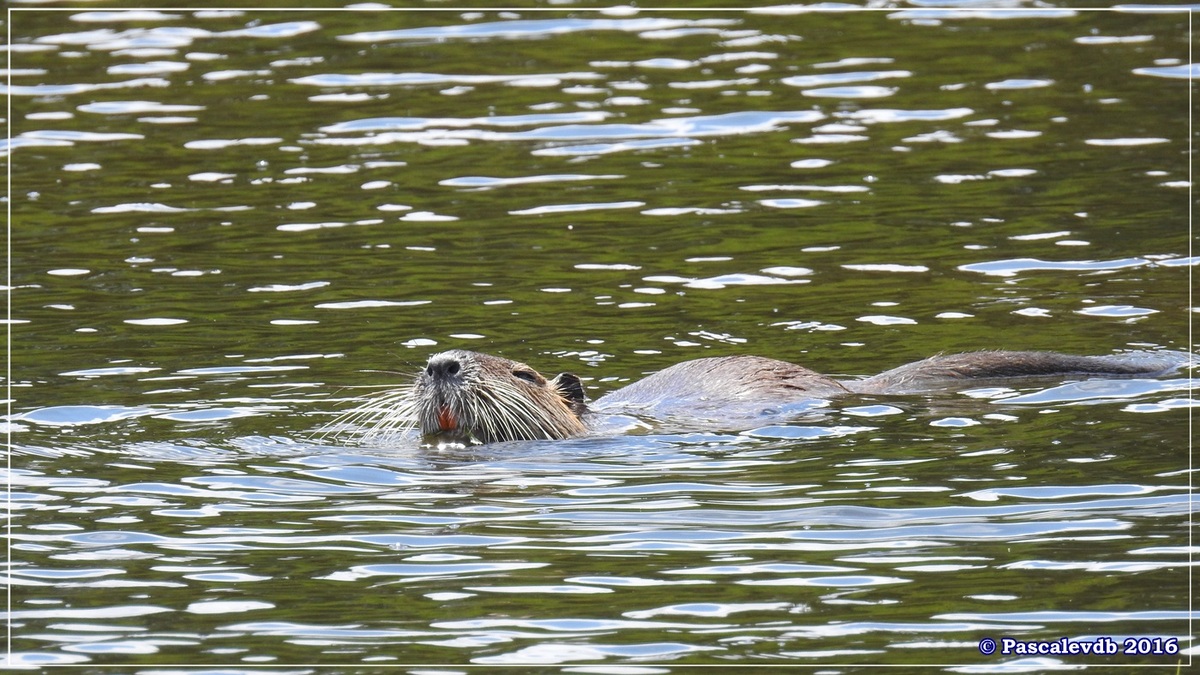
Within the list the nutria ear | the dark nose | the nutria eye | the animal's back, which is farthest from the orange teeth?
the animal's back

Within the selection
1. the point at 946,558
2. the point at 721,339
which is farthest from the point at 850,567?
the point at 721,339

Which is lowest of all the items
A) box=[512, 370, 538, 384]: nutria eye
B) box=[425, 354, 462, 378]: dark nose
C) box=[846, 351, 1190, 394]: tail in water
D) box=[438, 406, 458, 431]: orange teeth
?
box=[846, 351, 1190, 394]: tail in water

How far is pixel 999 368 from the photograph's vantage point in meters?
10.5

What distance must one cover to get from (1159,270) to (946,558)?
6.13 meters

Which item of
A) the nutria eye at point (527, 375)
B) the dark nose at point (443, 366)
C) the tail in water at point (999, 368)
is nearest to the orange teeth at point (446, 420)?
the dark nose at point (443, 366)

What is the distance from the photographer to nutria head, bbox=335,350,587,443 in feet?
31.2

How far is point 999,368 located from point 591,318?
275 centimetres

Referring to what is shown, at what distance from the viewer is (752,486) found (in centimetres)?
834

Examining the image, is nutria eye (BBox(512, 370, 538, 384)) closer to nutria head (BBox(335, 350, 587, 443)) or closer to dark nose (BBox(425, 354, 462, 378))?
nutria head (BBox(335, 350, 587, 443))

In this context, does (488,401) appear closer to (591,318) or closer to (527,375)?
(527,375)

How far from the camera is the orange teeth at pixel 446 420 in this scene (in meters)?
9.58

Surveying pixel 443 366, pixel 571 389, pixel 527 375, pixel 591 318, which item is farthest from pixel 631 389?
pixel 591 318

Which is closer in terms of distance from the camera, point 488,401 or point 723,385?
point 488,401

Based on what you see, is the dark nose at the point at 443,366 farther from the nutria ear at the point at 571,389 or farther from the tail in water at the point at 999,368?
the tail in water at the point at 999,368
